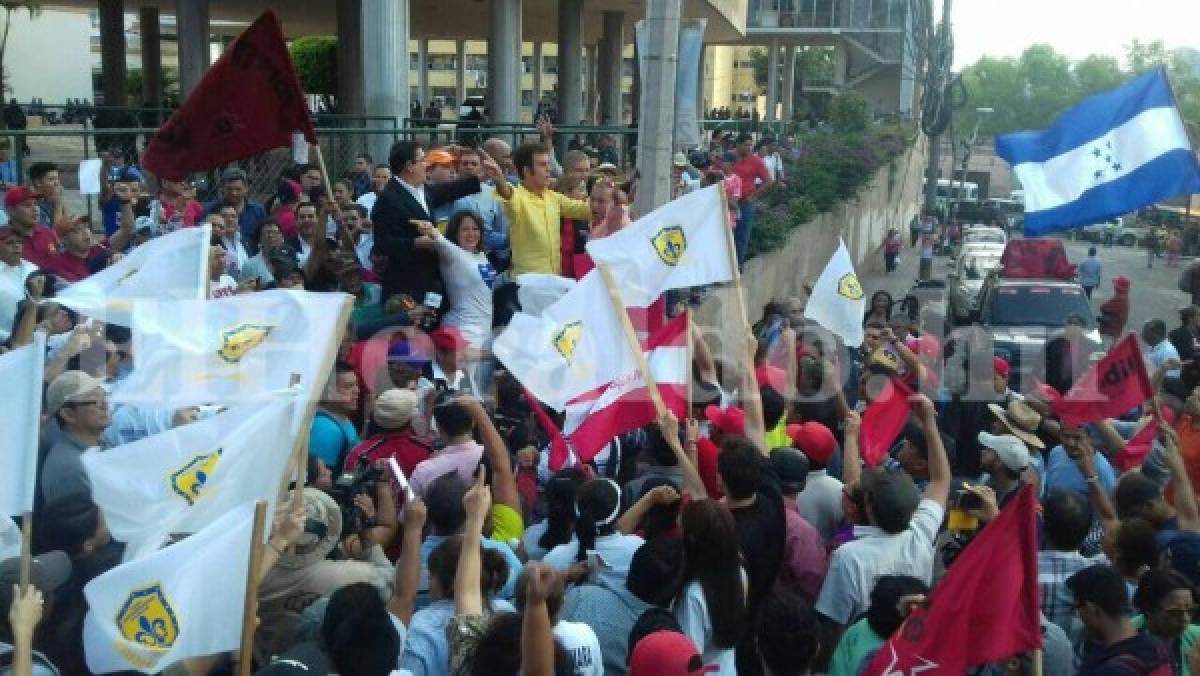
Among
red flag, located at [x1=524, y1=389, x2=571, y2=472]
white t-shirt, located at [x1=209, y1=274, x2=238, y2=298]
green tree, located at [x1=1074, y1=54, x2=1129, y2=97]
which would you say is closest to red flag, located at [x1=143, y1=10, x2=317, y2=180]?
white t-shirt, located at [x1=209, y1=274, x2=238, y2=298]

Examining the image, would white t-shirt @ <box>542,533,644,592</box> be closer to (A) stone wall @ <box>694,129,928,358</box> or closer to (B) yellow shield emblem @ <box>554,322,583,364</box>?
(B) yellow shield emblem @ <box>554,322,583,364</box>

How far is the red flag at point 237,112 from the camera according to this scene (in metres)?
7.78

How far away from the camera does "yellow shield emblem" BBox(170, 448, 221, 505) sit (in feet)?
16.3

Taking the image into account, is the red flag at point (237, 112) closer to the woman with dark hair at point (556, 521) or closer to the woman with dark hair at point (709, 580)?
the woman with dark hair at point (556, 521)

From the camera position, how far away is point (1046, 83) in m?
106

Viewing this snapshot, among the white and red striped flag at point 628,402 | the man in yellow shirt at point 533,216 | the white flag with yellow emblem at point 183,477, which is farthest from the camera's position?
the man in yellow shirt at point 533,216

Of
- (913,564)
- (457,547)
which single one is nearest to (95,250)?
(457,547)

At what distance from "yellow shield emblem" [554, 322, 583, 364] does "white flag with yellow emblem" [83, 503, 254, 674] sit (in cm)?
243

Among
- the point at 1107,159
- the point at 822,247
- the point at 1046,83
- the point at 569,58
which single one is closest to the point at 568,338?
the point at 1107,159

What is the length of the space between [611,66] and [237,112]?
29840 mm

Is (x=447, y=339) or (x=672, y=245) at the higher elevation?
(x=672, y=245)

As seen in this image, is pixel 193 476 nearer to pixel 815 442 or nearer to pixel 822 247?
pixel 815 442

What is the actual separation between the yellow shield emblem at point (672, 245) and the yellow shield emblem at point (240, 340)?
240 cm

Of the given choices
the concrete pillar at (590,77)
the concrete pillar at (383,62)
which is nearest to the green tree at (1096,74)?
the concrete pillar at (590,77)
